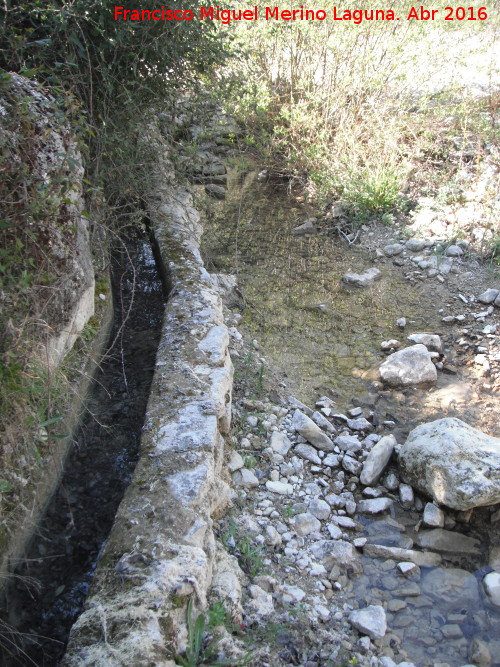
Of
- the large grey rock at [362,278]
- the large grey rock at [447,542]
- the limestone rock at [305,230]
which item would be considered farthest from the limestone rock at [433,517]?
the limestone rock at [305,230]

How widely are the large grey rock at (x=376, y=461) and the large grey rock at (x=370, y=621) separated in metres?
0.81

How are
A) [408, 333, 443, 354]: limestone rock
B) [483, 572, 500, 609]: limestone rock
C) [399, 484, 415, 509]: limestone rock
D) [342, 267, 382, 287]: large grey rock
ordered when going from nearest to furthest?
[483, 572, 500, 609]: limestone rock
[399, 484, 415, 509]: limestone rock
[408, 333, 443, 354]: limestone rock
[342, 267, 382, 287]: large grey rock

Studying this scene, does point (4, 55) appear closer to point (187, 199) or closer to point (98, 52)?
point (98, 52)

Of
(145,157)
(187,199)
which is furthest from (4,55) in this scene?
(187,199)

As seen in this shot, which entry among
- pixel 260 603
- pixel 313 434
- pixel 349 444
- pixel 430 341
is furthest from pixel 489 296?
pixel 260 603

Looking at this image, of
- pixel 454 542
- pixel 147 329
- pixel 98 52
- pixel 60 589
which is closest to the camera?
pixel 60 589

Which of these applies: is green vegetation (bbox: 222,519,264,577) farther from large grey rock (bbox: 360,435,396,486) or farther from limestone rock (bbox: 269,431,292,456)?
large grey rock (bbox: 360,435,396,486)

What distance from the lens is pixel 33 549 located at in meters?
2.18

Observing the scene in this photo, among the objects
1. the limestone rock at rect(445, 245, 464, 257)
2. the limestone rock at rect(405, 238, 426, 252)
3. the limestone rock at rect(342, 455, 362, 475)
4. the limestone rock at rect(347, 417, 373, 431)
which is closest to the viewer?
the limestone rock at rect(342, 455, 362, 475)

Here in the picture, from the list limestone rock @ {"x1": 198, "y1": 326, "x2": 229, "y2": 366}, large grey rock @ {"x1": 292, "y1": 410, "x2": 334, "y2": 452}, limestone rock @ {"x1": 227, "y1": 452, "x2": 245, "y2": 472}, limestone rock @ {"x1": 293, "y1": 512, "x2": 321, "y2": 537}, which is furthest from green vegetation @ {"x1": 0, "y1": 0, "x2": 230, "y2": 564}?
large grey rock @ {"x1": 292, "y1": 410, "x2": 334, "y2": 452}

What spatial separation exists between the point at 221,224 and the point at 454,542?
174 inches

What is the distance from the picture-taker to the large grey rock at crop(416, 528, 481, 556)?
259cm

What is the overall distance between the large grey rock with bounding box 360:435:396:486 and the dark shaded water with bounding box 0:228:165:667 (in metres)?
1.27

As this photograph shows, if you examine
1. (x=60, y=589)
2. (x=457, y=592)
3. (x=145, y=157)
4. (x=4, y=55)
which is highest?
(x=4, y=55)
